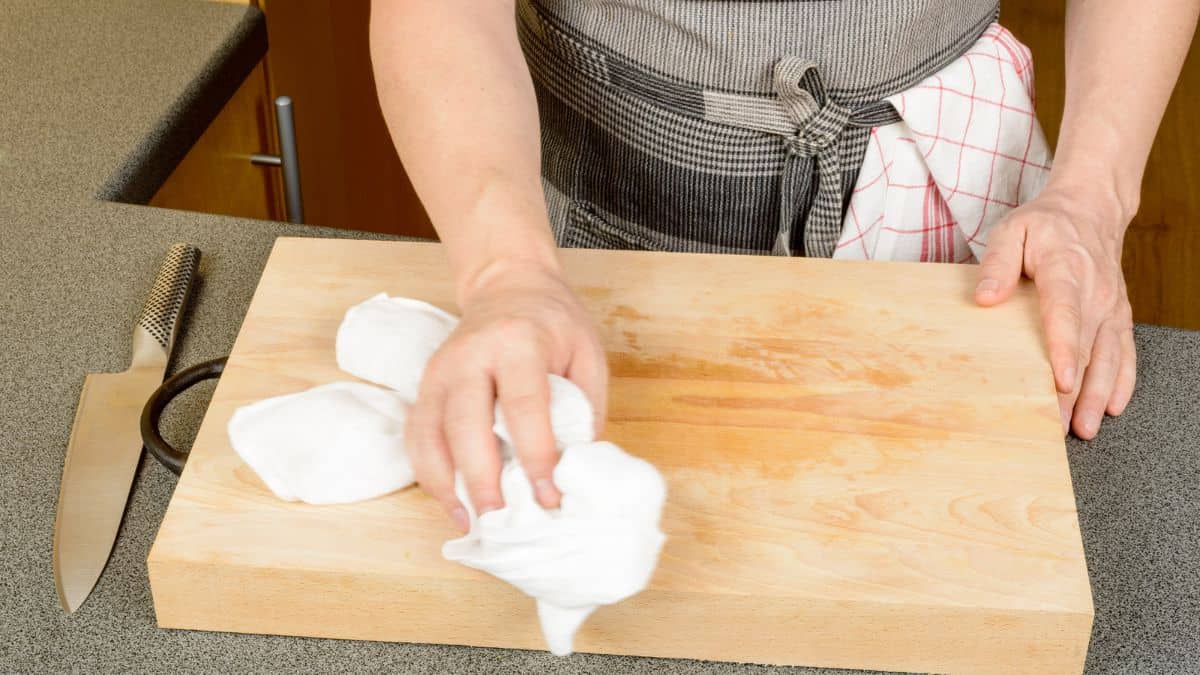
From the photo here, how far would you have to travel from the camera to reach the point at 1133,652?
2.35 feet

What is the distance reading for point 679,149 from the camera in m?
1.00

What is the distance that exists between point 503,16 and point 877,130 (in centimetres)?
32

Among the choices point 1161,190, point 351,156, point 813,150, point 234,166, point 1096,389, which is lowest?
point 1161,190

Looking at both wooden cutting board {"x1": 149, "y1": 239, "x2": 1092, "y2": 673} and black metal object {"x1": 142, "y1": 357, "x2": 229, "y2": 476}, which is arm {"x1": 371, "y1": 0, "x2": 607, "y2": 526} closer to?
wooden cutting board {"x1": 149, "y1": 239, "x2": 1092, "y2": 673}

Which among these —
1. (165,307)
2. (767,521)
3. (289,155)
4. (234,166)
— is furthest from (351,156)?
(767,521)

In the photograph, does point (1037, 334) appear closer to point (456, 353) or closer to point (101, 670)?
Answer: point (456, 353)

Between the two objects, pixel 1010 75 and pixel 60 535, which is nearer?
pixel 60 535

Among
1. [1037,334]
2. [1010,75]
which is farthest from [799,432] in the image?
[1010,75]

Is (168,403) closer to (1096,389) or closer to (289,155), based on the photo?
(289,155)

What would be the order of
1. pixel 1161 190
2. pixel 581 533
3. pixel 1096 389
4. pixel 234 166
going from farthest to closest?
pixel 1161 190 < pixel 234 166 < pixel 1096 389 < pixel 581 533

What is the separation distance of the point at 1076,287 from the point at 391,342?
49cm

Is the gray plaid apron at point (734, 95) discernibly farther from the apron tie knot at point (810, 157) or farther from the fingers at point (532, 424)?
the fingers at point (532, 424)

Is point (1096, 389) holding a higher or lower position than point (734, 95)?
lower

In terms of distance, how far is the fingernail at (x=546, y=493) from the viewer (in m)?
0.65
